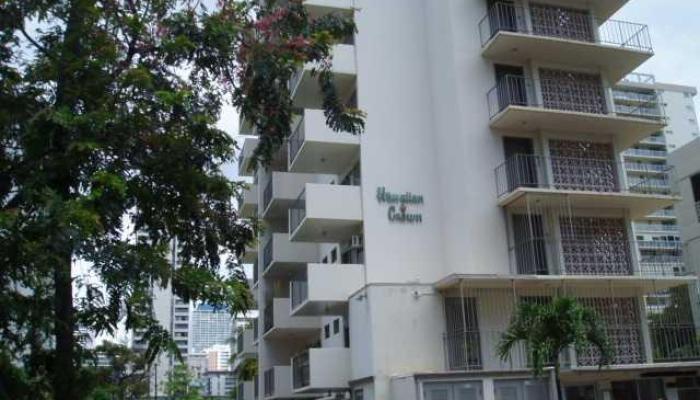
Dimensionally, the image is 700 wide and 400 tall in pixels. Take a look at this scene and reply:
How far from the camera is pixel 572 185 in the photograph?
25.2 meters

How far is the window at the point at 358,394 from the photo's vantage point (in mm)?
23781

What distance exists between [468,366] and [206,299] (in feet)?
43.2

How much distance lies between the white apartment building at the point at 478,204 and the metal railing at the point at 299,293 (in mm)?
109

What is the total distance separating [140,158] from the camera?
12.1 metres

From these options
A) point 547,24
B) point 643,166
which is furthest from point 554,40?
point 643,166

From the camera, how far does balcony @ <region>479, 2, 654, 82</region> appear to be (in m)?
25.5

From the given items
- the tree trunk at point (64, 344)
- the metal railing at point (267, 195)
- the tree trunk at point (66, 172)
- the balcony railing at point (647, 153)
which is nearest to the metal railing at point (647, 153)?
the balcony railing at point (647, 153)

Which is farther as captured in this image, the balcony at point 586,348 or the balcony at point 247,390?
the balcony at point 247,390

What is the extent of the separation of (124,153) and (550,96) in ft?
58.0

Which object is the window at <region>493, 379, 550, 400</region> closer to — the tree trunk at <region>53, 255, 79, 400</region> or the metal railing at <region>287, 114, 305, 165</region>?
the metal railing at <region>287, 114, 305, 165</region>

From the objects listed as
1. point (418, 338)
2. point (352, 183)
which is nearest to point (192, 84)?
point (418, 338)

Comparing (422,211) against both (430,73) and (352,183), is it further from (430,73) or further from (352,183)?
(430,73)

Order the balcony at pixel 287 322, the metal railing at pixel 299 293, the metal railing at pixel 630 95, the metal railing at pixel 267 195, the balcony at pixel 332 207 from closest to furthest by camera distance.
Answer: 1. the balcony at pixel 332 207
2. the metal railing at pixel 299 293
3. the balcony at pixel 287 322
4. the metal railing at pixel 267 195
5. the metal railing at pixel 630 95

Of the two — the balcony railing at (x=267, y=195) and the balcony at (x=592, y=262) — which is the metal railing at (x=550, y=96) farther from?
the balcony railing at (x=267, y=195)
